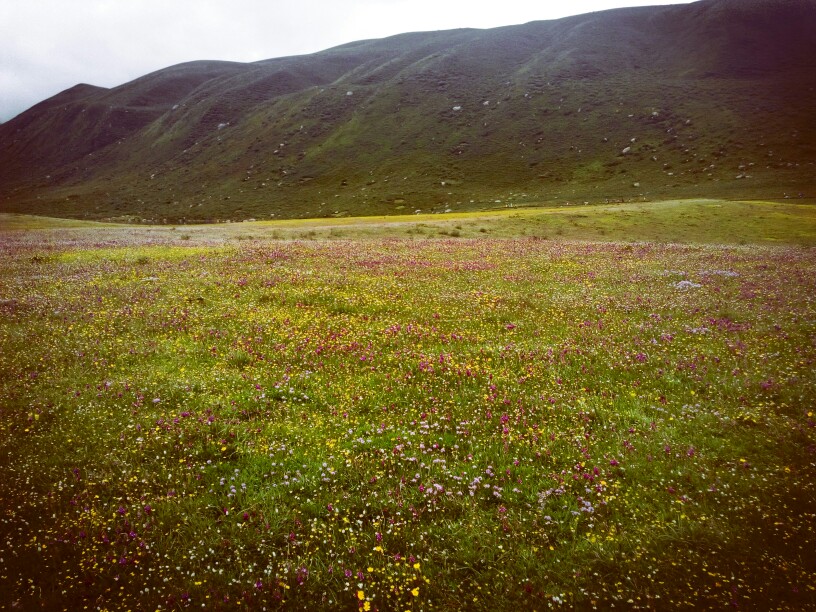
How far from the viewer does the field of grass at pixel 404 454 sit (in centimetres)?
552

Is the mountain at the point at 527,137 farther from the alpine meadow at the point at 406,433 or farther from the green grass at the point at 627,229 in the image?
the alpine meadow at the point at 406,433

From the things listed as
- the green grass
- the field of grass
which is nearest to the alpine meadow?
the field of grass

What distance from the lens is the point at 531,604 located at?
17.1 ft

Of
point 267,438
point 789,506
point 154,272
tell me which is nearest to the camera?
point 789,506

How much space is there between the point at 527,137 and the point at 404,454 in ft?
529

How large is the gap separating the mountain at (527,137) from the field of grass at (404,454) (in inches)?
4037

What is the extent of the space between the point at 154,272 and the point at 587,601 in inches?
971

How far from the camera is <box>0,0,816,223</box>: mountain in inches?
4692

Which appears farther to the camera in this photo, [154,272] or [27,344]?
[154,272]

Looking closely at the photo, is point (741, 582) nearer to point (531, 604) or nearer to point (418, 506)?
point (531, 604)

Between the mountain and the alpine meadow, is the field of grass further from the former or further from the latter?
the mountain

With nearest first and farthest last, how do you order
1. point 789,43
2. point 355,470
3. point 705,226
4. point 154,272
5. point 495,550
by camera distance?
point 495,550, point 355,470, point 154,272, point 705,226, point 789,43

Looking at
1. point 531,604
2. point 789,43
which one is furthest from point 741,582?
point 789,43

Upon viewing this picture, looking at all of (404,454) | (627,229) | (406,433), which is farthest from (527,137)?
(404,454)
